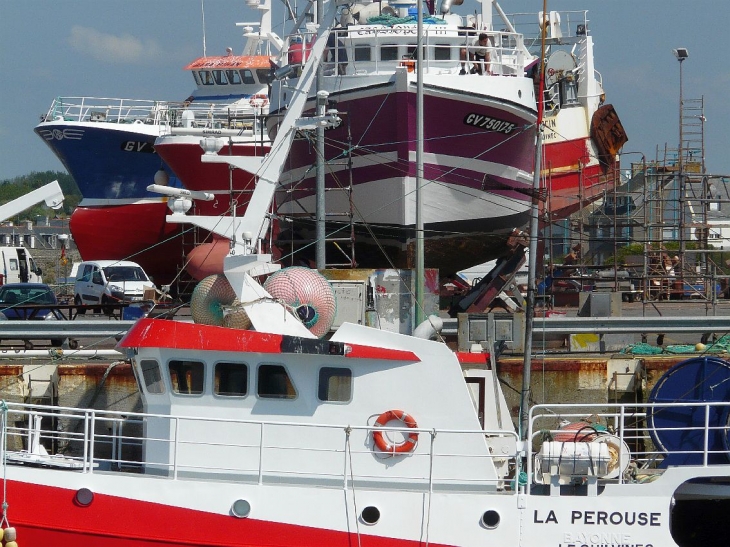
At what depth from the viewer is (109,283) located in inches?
975

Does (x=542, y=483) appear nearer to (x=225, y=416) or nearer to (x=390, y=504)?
(x=390, y=504)

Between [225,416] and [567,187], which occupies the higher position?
[567,187]

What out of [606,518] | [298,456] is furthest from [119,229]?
[606,518]

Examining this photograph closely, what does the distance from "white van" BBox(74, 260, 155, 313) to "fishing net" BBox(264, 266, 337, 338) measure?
14.0m

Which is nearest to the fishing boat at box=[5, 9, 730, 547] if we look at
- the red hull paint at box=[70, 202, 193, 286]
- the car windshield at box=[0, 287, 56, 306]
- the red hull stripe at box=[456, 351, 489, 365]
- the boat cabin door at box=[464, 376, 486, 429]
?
the boat cabin door at box=[464, 376, 486, 429]

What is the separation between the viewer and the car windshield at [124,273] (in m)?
25.4

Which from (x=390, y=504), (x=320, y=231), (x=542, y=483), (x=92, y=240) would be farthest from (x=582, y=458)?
(x=92, y=240)

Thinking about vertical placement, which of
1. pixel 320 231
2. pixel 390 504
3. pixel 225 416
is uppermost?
pixel 320 231

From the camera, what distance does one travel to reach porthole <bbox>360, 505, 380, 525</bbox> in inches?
388

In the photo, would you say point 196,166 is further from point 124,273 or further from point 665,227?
point 665,227

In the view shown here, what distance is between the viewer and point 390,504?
9.87 m

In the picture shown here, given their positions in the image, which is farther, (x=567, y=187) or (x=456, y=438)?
(x=567, y=187)

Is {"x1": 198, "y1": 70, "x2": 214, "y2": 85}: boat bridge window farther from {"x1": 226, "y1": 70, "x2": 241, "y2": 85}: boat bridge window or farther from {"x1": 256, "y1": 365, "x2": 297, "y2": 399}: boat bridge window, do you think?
{"x1": 256, "y1": 365, "x2": 297, "y2": 399}: boat bridge window

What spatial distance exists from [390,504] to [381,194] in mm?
10831
